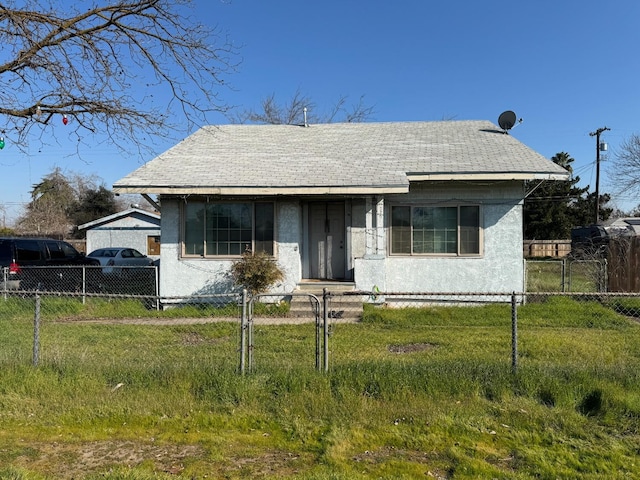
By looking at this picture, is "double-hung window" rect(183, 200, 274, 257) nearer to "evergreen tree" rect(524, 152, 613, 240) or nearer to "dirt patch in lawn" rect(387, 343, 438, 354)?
"dirt patch in lawn" rect(387, 343, 438, 354)

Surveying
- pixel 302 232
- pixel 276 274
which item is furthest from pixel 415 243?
pixel 276 274

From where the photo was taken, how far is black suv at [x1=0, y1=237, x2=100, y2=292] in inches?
482

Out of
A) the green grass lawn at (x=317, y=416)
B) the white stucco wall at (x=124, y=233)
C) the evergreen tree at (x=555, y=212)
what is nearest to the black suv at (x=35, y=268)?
the green grass lawn at (x=317, y=416)

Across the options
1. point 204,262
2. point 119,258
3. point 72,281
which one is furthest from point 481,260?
point 119,258

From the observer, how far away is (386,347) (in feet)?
23.5

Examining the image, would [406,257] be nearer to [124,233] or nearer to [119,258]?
[119,258]

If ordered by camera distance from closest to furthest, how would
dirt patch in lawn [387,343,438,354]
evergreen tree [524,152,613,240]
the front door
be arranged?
dirt patch in lawn [387,343,438,354]
the front door
evergreen tree [524,152,613,240]

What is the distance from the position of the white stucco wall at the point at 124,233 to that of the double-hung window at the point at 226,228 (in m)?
18.3

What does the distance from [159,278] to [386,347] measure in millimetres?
6493

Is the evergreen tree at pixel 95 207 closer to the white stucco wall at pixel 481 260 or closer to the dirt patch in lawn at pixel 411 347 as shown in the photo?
the white stucco wall at pixel 481 260

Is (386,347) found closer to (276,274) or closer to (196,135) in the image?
(276,274)

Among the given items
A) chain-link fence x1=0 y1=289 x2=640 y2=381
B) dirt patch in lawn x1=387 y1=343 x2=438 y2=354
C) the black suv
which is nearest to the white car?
the black suv

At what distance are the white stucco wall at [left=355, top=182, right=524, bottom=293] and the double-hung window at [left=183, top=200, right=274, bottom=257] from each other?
3.03 meters

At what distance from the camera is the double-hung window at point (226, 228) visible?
11016 millimetres
